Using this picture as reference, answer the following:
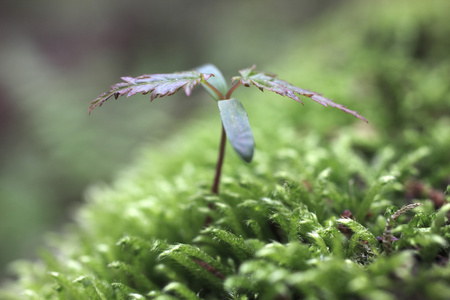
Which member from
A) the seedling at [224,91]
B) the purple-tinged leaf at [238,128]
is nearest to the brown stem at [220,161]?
the seedling at [224,91]

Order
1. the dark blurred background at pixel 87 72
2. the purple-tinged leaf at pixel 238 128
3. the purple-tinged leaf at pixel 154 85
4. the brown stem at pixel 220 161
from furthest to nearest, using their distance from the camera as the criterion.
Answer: the dark blurred background at pixel 87 72
the brown stem at pixel 220 161
the purple-tinged leaf at pixel 154 85
the purple-tinged leaf at pixel 238 128

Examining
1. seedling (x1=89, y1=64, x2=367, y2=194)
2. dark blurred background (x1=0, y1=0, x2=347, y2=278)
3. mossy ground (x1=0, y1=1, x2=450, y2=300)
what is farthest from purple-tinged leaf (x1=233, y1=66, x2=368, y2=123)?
dark blurred background (x1=0, y1=0, x2=347, y2=278)

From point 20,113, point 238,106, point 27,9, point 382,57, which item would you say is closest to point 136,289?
point 238,106

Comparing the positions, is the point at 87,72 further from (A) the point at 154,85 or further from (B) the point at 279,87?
(B) the point at 279,87

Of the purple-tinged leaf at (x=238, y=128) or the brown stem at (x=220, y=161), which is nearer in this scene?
the purple-tinged leaf at (x=238, y=128)

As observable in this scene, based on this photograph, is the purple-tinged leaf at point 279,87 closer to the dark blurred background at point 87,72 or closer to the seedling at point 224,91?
the seedling at point 224,91

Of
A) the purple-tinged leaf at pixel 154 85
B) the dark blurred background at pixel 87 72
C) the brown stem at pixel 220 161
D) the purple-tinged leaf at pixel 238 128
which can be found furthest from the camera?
the dark blurred background at pixel 87 72
